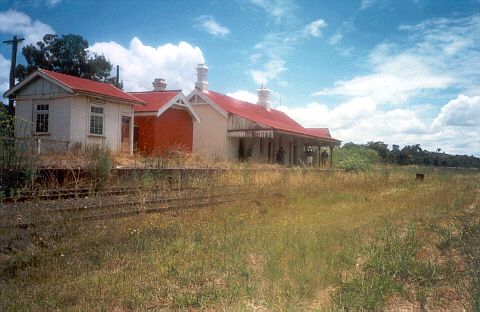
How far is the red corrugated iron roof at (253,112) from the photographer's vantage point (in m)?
26.9

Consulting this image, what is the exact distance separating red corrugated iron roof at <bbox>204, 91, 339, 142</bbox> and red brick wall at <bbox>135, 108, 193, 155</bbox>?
12.6 feet

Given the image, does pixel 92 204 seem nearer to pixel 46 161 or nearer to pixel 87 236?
pixel 87 236

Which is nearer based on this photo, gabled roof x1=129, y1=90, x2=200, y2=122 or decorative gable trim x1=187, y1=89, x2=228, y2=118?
gabled roof x1=129, y1=90, x2=200, y2=122

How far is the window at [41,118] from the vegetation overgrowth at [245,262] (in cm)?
1228

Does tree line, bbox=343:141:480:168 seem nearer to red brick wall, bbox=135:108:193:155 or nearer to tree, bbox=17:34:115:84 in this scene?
red brick wall, bbox=135:108:193:155

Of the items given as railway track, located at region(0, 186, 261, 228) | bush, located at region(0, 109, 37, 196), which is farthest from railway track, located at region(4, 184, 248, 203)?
railway track, located at region(0, 186, 261, 228)

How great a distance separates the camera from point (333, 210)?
30.5ft

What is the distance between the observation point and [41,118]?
1816cm

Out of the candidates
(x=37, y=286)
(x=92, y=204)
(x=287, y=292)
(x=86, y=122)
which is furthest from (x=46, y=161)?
(x=287, y=292)

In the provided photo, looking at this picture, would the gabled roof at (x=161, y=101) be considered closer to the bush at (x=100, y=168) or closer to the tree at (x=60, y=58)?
the tree at (x=60, y=58)

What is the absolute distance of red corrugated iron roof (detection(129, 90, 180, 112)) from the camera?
2178cm

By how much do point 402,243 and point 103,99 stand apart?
15751 millimetres

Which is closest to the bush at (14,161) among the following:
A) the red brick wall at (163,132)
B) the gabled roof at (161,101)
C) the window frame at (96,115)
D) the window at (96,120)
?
the window frame at (96,115)

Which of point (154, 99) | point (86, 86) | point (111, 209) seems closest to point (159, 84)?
point (154, 99)
